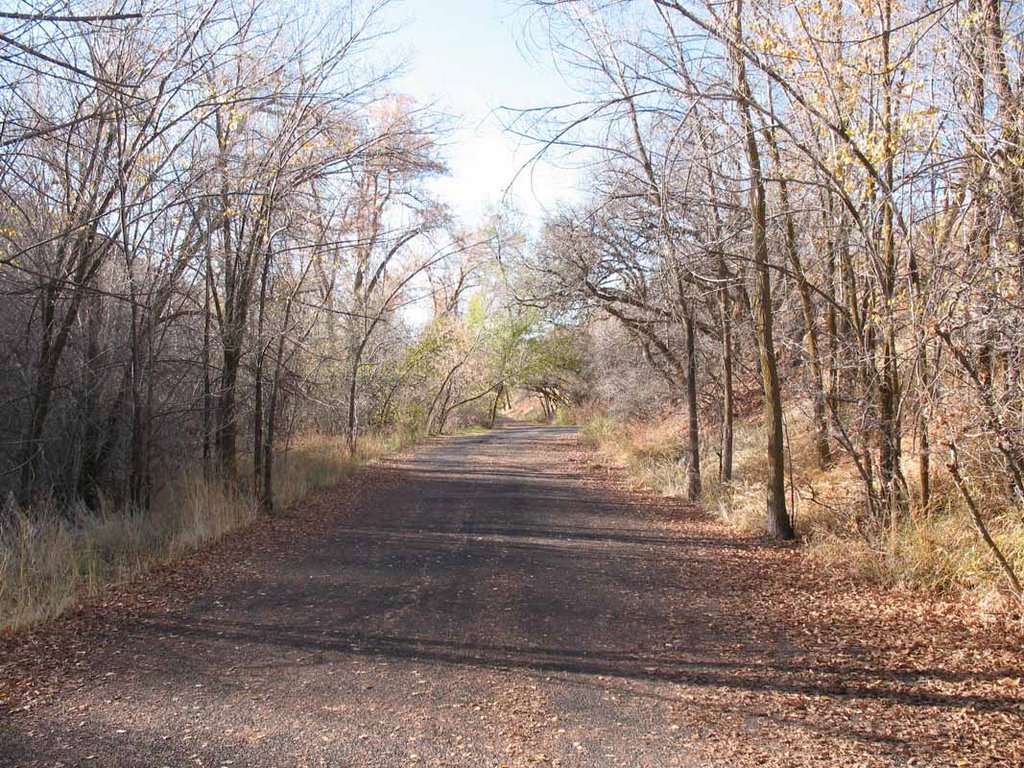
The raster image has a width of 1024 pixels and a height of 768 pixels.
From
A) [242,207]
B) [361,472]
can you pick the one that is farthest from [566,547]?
[361,472]

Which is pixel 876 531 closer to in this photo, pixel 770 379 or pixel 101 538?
pixel 770 379

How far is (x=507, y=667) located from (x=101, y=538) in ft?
19.7

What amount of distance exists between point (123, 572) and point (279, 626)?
99.0 inches

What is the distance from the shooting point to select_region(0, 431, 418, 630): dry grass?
6.76 m

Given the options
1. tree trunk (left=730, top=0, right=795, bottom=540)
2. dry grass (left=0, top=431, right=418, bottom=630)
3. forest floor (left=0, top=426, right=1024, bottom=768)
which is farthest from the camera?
tree trunk (left=730, top=0, right=795, bottom=540)

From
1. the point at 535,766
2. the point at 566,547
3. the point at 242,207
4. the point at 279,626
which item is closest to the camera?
the point at 535,766

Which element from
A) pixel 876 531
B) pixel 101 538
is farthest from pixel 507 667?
pixel 101 538

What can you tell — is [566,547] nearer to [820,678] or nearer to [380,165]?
[820,678]

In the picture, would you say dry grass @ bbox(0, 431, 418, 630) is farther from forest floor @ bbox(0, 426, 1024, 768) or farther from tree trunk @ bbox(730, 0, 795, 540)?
tree trunk @ bbox(730, 0, 795, 540)

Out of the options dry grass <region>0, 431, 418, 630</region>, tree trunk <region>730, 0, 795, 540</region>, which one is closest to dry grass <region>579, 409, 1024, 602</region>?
tree trunk <region>730, 0, 795, 540</region>

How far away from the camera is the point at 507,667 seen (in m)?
5.41

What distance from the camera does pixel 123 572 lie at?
7.91 meters

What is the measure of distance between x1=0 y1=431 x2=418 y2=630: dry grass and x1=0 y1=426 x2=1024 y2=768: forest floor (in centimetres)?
31

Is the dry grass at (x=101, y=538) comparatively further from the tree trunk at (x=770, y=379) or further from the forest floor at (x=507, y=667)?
the tree trunk at (x=770, y=379)
